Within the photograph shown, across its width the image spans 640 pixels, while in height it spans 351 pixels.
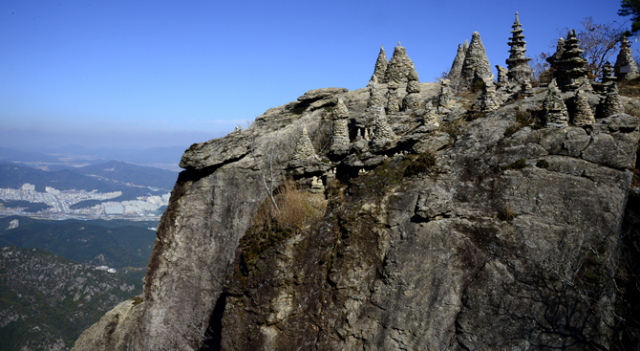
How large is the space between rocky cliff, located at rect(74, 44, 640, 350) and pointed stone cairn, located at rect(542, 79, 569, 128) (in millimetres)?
79

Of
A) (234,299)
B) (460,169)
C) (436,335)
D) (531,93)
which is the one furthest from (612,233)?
(234,299)

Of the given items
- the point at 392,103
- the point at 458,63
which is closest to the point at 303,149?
the point at 392,103

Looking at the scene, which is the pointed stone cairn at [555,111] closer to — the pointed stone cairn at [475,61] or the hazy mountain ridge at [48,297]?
the pointed stone cairn at [475,61]

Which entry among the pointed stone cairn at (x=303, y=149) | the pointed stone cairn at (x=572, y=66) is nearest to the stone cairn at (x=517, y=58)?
the pointed stone cairn at (x=572, y=66)

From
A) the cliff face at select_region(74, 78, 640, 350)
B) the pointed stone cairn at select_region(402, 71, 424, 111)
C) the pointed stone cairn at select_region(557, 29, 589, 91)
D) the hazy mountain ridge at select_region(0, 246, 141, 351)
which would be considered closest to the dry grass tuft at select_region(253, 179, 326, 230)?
the cliff face at select_region(74, 78, 640, 350)

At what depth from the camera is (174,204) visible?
2830cm

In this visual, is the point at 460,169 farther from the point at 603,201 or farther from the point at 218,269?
the point at 218,269

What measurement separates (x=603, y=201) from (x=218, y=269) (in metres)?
22.4

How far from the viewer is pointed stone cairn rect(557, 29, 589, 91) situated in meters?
23.5

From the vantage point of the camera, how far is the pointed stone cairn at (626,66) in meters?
29.2

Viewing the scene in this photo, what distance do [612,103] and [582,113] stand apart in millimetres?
1670

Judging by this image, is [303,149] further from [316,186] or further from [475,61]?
[475,61]

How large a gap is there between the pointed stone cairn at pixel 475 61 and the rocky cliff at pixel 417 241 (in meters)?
7.69

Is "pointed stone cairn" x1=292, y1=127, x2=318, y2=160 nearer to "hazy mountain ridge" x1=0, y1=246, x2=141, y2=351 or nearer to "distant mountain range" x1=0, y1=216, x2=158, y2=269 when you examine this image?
"hazy mountain ridge" x1=0, y1=246, x2=141, y2=351
